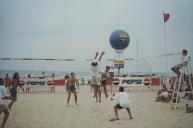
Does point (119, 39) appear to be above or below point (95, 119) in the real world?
above

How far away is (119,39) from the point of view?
2920 centimetres

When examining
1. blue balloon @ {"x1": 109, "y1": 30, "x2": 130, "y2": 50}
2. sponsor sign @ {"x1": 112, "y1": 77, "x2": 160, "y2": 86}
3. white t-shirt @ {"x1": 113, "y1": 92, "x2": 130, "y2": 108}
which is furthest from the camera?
blue balloon @ {"x1": 109, "y1": 30, "x2": 130, "y2": 50}

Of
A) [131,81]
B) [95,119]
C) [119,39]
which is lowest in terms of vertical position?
[95,119]

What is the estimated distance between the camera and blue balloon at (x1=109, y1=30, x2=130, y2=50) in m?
29.2

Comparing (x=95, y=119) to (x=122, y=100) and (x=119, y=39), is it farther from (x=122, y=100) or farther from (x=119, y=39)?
(x=119, y=39)

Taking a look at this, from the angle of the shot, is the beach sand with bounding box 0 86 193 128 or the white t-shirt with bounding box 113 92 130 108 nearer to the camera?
the beach sand with bounding box 0 86 193 128

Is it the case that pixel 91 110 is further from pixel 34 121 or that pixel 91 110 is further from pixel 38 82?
pixel 38 82

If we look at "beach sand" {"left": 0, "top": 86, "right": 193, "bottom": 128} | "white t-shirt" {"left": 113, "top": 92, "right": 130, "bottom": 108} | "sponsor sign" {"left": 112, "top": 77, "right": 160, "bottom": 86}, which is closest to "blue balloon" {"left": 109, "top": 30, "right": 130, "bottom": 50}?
"sponsor sign" {"left": 112, "top": 77, "right": 160, "bottom": 86}

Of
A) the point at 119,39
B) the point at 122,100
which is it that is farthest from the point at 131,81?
the point at 122,100

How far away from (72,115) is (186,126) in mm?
3824

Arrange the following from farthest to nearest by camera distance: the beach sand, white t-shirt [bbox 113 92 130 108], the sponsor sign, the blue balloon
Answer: the blue balloon
the sponsor sign
white t-shirt [bbox 113 92 130 108]
the beach sand

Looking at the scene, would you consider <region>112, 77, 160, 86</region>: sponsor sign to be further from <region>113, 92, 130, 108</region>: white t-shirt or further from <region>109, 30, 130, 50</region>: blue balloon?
<region>113, 92, 130, 108</region>: white t-shirt

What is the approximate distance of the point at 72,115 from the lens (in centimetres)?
1110

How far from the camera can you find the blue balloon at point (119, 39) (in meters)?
29.2
